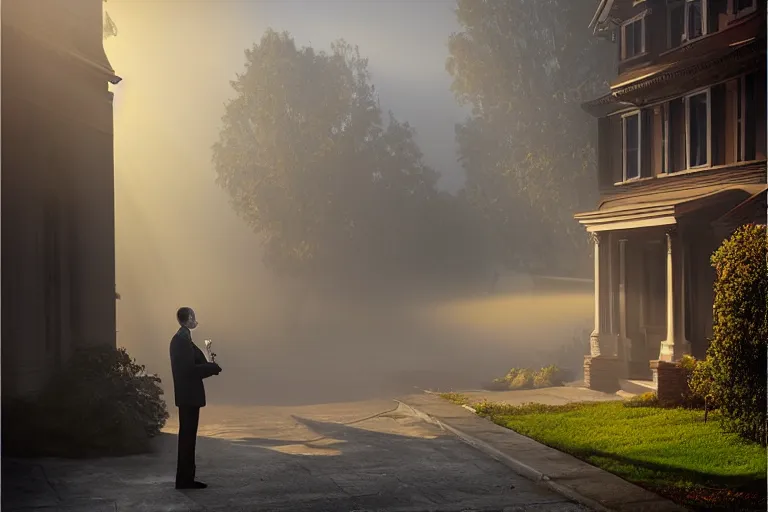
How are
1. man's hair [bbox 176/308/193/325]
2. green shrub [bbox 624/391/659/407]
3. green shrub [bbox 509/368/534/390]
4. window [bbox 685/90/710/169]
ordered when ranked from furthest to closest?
green shrub [bbox 509/368/534/390]
window [bbox 685/90/710/169]
green shrub [bbox 624/391/659/407]
man's hair [bbox 176/308/193/325]

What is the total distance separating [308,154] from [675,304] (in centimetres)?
1841

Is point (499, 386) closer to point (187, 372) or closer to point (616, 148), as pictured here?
point (616, 148)

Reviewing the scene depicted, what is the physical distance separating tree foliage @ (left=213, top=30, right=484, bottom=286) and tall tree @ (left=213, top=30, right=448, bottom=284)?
4cm

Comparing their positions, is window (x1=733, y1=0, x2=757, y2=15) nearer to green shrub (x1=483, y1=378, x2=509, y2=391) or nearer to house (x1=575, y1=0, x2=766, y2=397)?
house (x1=575, y1=0, x2=766, y2=397)

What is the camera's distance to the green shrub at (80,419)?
39.2 feet

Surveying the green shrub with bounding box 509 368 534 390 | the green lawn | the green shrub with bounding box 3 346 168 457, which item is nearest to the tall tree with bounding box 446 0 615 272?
the green shrub with bounding box 509 368 534 390

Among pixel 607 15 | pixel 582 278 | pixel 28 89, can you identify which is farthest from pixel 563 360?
pixel 28 89

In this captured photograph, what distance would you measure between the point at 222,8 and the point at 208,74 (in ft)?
29.4

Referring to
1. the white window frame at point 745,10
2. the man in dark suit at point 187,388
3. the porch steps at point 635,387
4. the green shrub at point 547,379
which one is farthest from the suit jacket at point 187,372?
the white window frame at point 745,10

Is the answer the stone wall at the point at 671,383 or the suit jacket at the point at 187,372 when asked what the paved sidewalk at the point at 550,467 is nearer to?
A: the stone wall at the point at 671,383

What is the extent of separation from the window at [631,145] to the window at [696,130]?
1.91m

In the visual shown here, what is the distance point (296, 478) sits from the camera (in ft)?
36.5

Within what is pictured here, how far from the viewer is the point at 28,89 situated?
1279 centimetres

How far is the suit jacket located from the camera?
33.0 feet
